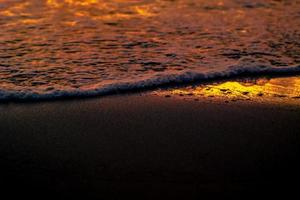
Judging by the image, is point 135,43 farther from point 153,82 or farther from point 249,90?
point 249,90

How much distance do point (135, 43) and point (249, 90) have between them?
1.92 metres

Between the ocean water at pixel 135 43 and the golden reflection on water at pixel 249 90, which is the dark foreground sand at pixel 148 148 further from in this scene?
the ocean water at pixel 135 43

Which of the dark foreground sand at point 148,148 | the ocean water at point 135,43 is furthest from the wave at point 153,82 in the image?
the dark foreground sand at point 148,148

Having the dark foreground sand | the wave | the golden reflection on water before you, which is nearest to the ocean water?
the wave

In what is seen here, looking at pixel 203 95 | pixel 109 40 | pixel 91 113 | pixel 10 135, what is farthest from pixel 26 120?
pixel 109 40

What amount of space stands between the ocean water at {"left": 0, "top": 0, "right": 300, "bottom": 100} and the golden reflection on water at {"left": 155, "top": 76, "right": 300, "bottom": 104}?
0.62 feet

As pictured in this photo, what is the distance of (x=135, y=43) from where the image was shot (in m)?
5.65

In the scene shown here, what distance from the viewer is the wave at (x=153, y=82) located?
4109 mm

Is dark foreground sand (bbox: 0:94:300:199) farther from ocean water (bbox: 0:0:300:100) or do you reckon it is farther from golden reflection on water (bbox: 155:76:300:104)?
ocean water (bbox: 0:0:300:100)

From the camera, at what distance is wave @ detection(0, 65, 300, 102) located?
4.11 meters

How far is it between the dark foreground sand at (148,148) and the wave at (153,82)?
133 millimetres

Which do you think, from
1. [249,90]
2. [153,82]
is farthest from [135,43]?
[249,90]

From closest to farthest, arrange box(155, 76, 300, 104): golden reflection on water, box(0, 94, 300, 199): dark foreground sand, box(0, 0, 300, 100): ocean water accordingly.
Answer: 1. box(0, 94, 300, 199): dark foreground sand
2. box(155, 76, 300, 104): golden reflection on water
3. box(0, 0, 300, 100): ocean water

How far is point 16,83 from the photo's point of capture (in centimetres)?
439
